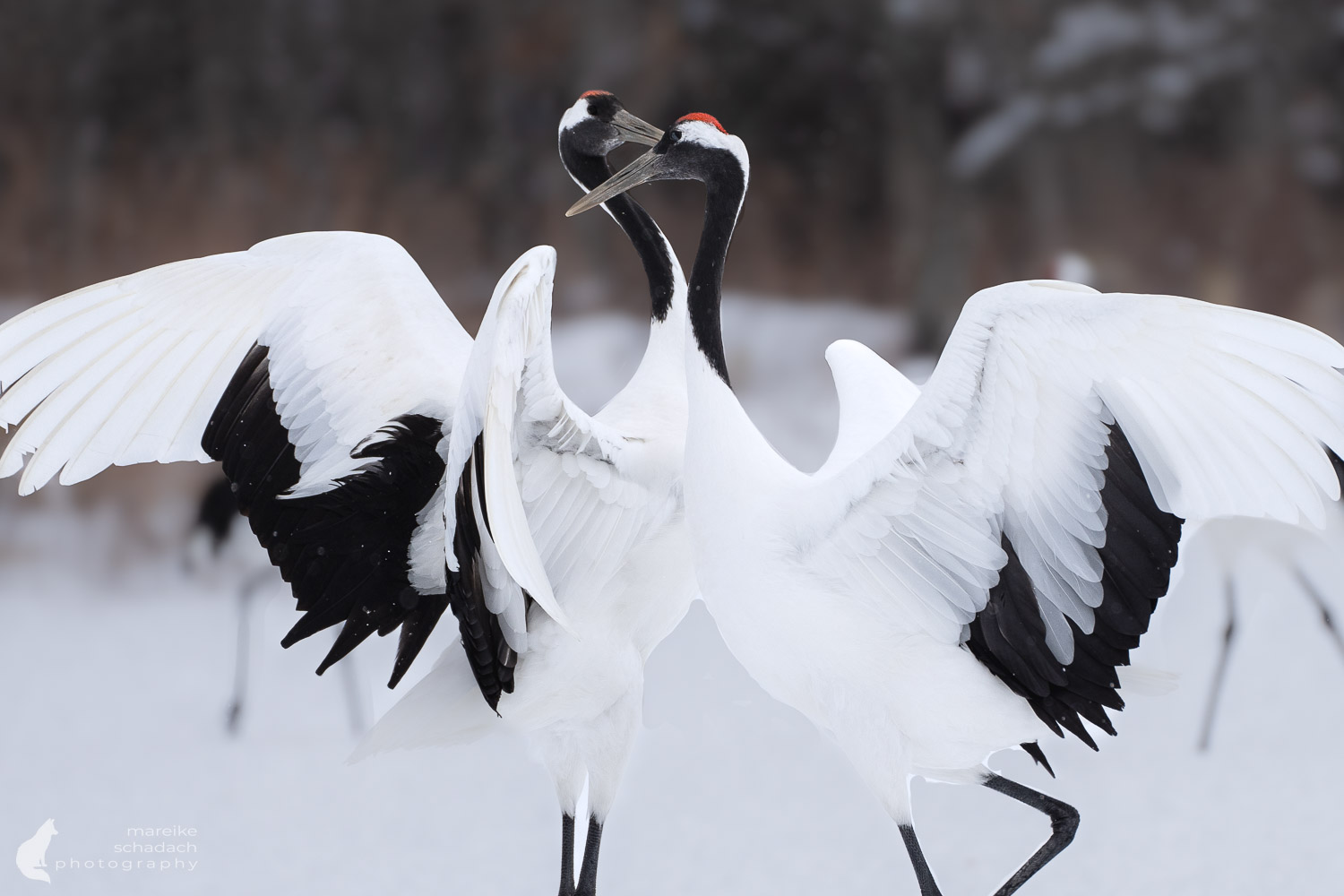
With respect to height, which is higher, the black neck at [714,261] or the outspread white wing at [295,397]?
the black neck at [714,261]

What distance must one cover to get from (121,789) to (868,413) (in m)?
1.36

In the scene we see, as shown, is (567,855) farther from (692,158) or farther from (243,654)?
(243,654)

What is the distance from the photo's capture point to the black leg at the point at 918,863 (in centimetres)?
105

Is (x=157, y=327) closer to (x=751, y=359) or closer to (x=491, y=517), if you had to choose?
(x=491, y=517)

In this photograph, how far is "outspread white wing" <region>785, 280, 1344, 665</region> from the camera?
0.82 metres

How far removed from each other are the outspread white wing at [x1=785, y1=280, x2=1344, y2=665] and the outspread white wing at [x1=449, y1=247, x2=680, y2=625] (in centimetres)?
17

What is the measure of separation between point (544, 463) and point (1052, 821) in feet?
1.88

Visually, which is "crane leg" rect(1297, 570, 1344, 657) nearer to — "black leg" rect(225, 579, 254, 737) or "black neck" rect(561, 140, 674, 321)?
"black neck" rect(561, 140, 674, 321)

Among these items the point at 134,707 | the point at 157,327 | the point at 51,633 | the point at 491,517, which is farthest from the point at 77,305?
the point at 51,633

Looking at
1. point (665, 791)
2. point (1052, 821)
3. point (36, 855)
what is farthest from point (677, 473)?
point (36, 855)

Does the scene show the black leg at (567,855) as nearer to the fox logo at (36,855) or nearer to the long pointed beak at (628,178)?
the long pointed beak at (628,178)

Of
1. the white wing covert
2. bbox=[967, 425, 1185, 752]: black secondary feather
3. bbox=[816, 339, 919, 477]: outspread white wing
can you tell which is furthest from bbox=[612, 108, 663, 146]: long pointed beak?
bbox=[967, 425, 1185, 752]: black secondary feather

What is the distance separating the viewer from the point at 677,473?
3.62ft

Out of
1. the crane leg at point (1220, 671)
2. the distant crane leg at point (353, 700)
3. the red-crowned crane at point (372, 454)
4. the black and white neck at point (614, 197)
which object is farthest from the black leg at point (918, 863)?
the distant crane leg at point (353, 700)
